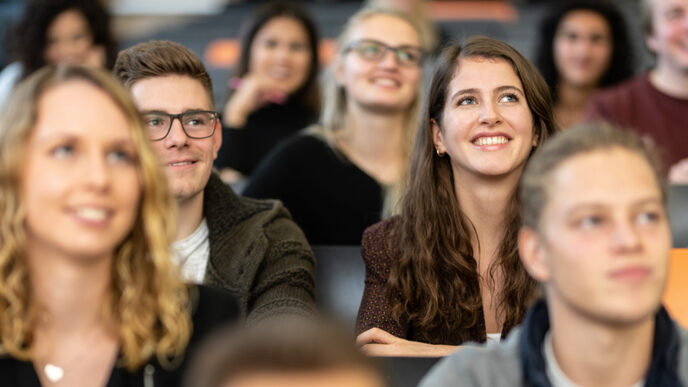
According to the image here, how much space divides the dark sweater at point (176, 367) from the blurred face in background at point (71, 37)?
113 inches

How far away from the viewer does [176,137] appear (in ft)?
7.30

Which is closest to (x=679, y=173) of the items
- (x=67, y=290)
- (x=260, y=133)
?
(x=260, y=133)

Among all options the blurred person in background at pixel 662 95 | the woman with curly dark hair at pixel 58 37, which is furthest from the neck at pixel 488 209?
the woman with curly dark hair at pixel 58 37

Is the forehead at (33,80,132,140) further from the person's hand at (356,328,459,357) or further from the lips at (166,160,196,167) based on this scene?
the person's hand at (356,328,459,357)

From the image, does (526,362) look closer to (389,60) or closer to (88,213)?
(88,213)

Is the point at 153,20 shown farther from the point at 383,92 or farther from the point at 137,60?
the point at 137,60

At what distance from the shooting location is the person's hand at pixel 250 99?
4.27m

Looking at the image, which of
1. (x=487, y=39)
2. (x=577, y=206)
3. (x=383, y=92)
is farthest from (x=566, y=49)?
(x=577, y=206)

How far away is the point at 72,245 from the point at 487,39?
1.28 meters

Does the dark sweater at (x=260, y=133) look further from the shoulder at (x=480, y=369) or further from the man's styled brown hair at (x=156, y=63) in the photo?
the shoulder at (x=480, y=369)

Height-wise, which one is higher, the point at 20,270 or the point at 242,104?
the point at 20,270

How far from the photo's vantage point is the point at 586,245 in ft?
4.49

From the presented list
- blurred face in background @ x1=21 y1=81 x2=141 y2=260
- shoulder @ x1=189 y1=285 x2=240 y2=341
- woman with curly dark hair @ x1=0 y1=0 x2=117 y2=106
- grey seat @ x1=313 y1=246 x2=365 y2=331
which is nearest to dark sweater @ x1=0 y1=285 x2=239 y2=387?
shoulder @ x1=189 y1=285 x2=240 y2=341

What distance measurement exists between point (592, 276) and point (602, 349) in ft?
0.47
